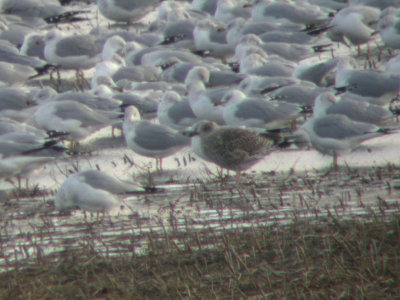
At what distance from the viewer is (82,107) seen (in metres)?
10.3

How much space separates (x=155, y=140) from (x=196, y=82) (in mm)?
2050

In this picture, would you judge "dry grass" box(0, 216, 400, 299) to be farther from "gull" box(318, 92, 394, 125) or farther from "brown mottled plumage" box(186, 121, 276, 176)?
"gull" box(318, 92, 394, 125)

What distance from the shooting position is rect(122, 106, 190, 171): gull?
9.25m

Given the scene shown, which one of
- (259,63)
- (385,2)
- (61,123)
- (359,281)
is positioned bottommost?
(359,281)

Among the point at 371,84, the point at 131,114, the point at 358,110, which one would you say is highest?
the point at 371,84

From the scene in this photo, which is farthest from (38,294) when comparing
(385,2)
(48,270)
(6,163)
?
(385,2)

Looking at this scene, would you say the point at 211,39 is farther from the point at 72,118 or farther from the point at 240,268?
the point at 240,268

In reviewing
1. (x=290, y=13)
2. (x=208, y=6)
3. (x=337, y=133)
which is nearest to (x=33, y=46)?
(x=290, y=13)

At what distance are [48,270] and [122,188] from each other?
5.87 feet

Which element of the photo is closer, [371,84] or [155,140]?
[155,140]

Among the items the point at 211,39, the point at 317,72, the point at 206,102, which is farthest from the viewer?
the point at 211,39

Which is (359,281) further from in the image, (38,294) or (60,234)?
(60,234)

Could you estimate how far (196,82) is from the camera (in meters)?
11.1

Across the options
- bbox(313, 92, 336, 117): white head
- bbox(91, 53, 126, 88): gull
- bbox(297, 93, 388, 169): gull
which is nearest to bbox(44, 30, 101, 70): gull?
bbox(91, 53, 126, 88): gull
